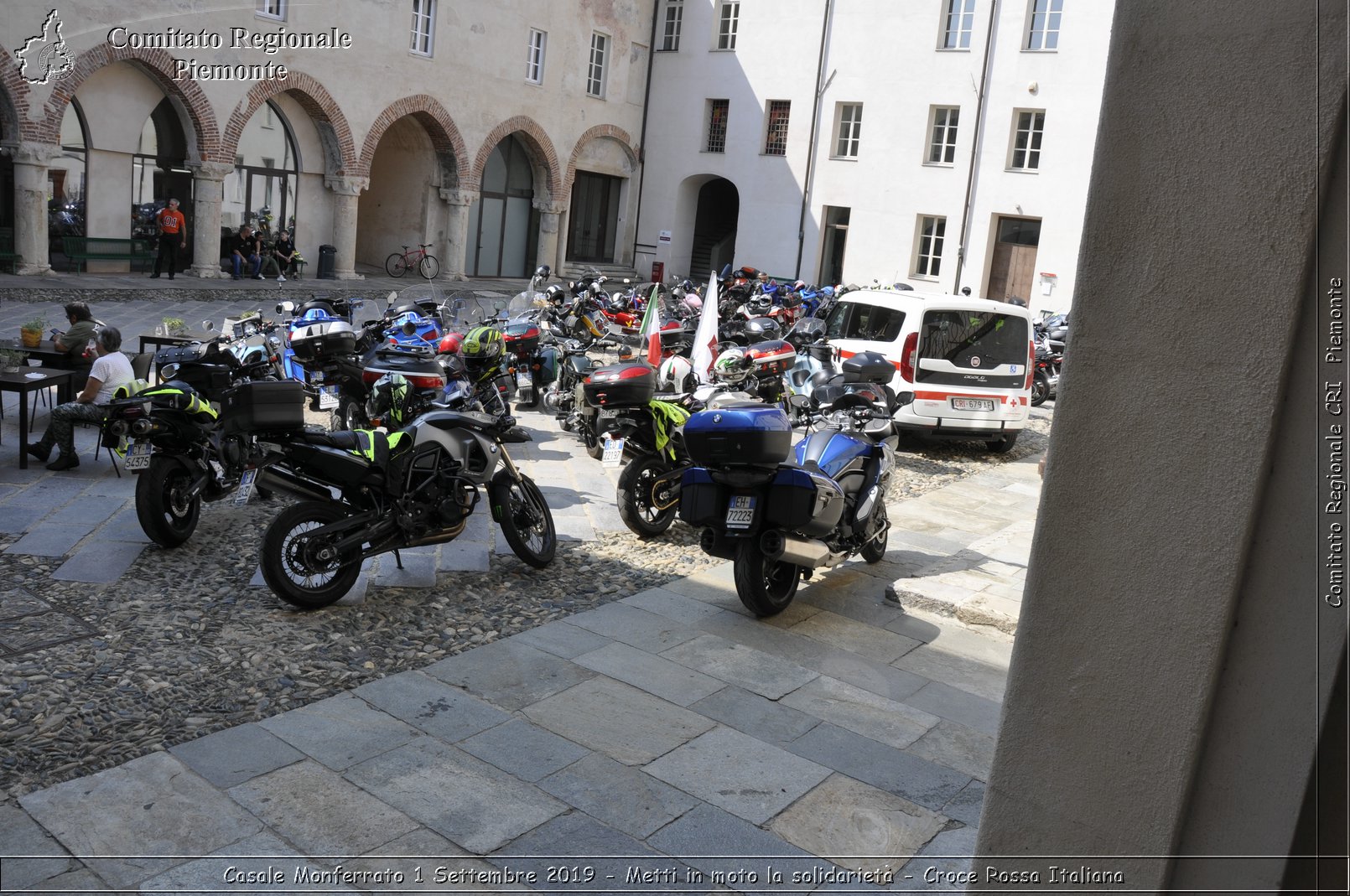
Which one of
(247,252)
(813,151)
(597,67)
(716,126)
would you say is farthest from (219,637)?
(716,126)

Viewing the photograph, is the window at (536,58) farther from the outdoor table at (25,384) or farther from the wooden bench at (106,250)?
the outdoor table at (25,384)

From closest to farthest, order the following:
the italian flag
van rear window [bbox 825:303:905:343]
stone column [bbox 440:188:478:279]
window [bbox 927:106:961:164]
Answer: the italian flag < van rear window [bbox 825:303:905:343] < stone column [bbox 440:188:478:279] < window [bbox 927:106:961:164]

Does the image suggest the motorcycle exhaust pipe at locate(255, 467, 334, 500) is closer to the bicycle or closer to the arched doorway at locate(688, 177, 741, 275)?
the bicycle

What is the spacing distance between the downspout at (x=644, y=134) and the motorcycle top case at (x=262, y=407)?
27047mm

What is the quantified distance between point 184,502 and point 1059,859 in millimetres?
5687

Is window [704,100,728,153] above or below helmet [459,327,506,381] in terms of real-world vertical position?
above

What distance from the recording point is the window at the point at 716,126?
30.9 meters

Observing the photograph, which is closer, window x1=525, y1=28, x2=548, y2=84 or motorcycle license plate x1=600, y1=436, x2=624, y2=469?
motorcycle license plate x1=600, y1=436, x2=624, y2=469

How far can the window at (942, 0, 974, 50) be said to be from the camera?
26688 millimetres

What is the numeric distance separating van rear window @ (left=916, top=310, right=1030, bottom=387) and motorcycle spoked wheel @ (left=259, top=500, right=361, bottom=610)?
718cm

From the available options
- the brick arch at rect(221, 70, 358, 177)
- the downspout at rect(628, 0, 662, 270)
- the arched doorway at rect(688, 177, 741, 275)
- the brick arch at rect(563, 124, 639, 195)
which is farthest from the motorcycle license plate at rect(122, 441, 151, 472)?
the arched doorway at rect(688, 177, 741, 275)

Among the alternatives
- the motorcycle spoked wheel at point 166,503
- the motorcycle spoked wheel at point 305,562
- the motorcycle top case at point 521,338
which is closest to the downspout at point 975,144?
the motorcycle top case at point 521,338

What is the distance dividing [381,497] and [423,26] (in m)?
21.1

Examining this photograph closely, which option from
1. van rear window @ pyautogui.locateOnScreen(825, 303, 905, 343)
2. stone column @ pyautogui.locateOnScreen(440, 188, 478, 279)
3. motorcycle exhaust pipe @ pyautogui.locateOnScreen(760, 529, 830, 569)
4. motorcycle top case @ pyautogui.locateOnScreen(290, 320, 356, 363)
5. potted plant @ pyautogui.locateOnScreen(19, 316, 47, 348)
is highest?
stone column @ pyautogui.locateOnScreen(440, 188, 478, 279)
